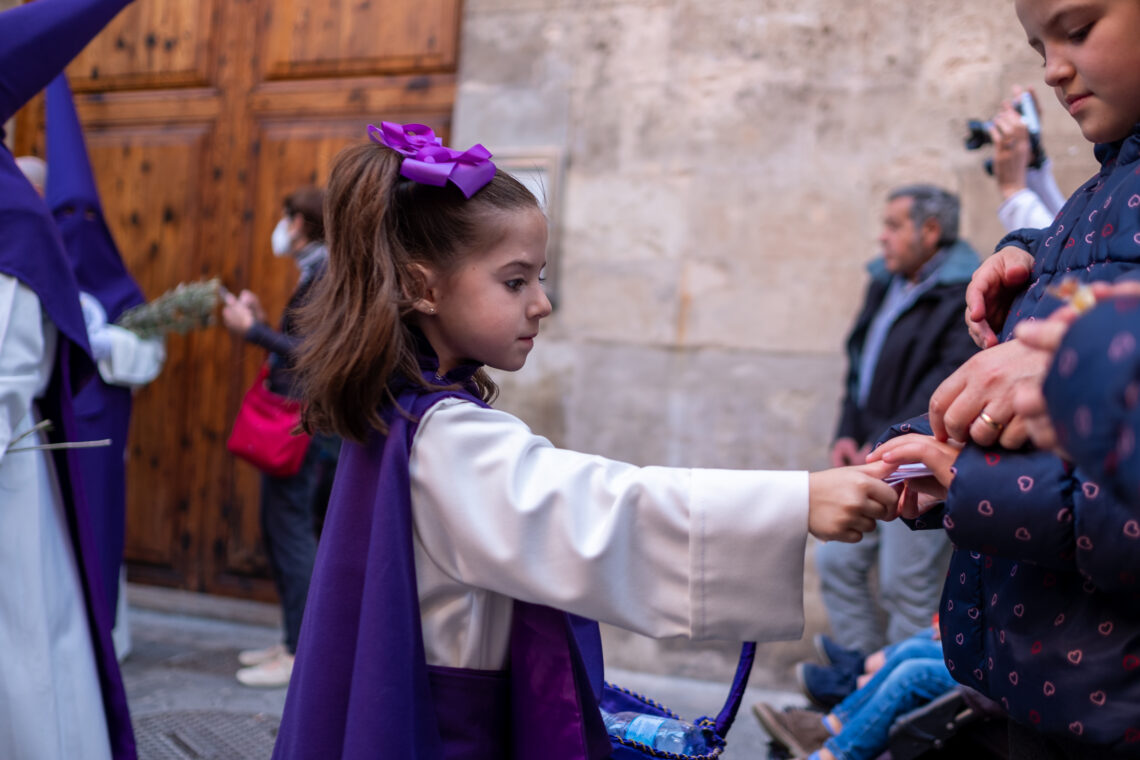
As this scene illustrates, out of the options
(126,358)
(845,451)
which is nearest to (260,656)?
(126,358)

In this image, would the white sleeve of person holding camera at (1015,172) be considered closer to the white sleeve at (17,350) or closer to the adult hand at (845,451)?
the adult hand at (845,451)

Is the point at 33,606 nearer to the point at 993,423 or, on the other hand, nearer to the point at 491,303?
the point at 491,303

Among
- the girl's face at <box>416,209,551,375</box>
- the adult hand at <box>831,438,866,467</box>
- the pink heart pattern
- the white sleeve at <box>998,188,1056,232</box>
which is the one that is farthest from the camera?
the adult hand at <box>831,438,866,467</box>

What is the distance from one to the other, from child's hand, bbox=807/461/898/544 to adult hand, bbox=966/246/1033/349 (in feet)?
0.92

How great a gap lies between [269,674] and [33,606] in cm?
156

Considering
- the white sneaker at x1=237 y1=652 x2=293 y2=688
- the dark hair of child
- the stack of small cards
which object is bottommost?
the white sneaker at x1=237 y1=652 x2=293 y2=688

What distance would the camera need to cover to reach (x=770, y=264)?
4.09 metres

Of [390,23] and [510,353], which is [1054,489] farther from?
[390,23]

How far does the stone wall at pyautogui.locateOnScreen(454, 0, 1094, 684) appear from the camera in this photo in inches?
154

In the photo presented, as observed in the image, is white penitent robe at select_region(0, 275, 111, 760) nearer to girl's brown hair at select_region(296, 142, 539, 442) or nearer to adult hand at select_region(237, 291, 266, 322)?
girl's brown hair at select_region(296, 142, 539, 442)

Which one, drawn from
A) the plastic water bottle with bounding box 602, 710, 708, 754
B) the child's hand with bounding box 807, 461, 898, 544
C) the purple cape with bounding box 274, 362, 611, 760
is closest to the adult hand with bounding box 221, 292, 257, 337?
the purple cape with bounding box 274, 362, 611, 760

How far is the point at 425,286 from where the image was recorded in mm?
1677

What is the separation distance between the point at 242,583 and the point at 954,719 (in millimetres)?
3804

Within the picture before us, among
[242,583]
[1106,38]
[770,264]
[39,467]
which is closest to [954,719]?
[1106,38]
